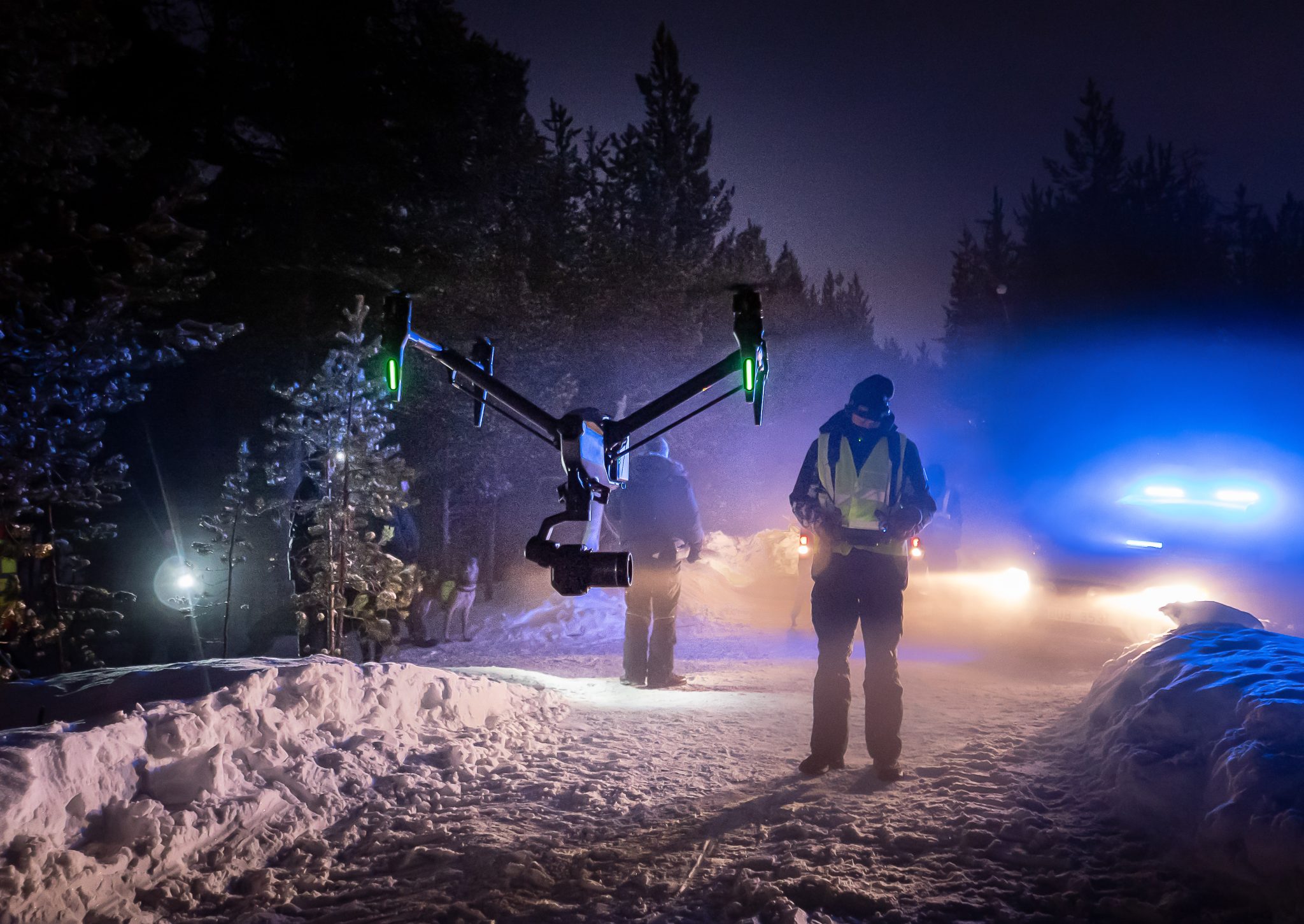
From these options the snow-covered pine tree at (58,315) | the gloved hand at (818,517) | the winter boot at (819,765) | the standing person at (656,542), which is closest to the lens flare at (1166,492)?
the standing person at (656,542)

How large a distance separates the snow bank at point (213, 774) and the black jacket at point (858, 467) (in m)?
2.58

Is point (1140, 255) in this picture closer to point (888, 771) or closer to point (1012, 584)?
point (1012, 584)

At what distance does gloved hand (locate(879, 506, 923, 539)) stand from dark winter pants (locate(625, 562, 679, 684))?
362 cm

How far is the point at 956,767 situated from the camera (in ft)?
15.2

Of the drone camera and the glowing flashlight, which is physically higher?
the drone camera

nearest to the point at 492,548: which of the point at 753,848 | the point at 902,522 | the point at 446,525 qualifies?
the point at 446,525

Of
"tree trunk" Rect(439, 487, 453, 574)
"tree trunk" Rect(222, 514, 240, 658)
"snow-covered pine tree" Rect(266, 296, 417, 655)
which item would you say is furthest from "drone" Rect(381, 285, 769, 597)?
"tree trunk" Rect(439, 487, 453, 574)

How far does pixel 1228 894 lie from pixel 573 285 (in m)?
17.2

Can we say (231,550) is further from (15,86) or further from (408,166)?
(408,166)

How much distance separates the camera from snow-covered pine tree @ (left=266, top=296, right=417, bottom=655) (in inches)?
350

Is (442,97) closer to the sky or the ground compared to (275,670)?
closer to the sky

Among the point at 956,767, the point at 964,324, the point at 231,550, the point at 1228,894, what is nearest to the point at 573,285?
the point at 231,550

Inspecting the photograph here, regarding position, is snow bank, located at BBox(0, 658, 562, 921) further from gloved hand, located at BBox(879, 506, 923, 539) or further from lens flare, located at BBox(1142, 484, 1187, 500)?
lens flare, located at BBox(1142, 484, 1187, 500)

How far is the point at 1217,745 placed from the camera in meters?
3.57
